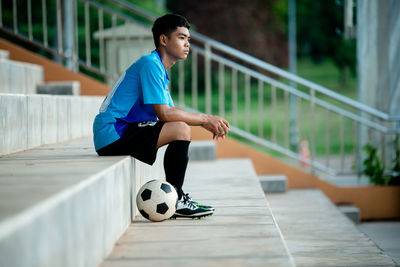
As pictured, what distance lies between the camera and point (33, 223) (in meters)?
1.76

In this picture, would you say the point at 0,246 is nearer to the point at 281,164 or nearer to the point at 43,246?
the point at 43,246

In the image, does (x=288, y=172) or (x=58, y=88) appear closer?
(x=58, y=88)

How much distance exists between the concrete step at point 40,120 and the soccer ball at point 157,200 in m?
0.99

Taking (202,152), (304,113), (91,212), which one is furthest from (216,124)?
(304,113)

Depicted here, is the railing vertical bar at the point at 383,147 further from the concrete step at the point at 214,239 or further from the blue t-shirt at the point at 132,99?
the blue t-shirt at the point at 132,99

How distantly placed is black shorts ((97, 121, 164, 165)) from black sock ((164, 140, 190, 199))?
3.9 inches

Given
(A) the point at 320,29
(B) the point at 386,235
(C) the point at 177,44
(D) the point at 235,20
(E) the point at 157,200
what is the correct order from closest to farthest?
(E) the point at 157,200
(C) the point at 177,44
(B) the point at 386,235
(D) the point at 235,20
(A) the point at 320,29

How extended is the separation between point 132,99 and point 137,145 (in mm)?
285

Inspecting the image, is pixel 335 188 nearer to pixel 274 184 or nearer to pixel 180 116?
pixel 274 184

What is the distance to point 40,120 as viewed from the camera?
4395 millimetres

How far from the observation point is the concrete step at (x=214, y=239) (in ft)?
8.30

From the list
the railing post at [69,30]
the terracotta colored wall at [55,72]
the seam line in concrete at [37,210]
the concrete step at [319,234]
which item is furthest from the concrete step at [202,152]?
the seam line in concrete at [37,210]

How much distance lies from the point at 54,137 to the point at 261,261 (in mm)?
2682

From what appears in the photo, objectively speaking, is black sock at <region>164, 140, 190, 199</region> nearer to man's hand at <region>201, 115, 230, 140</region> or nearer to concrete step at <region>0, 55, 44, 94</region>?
man's hand at <region>201, 115, 230, 140</region>
